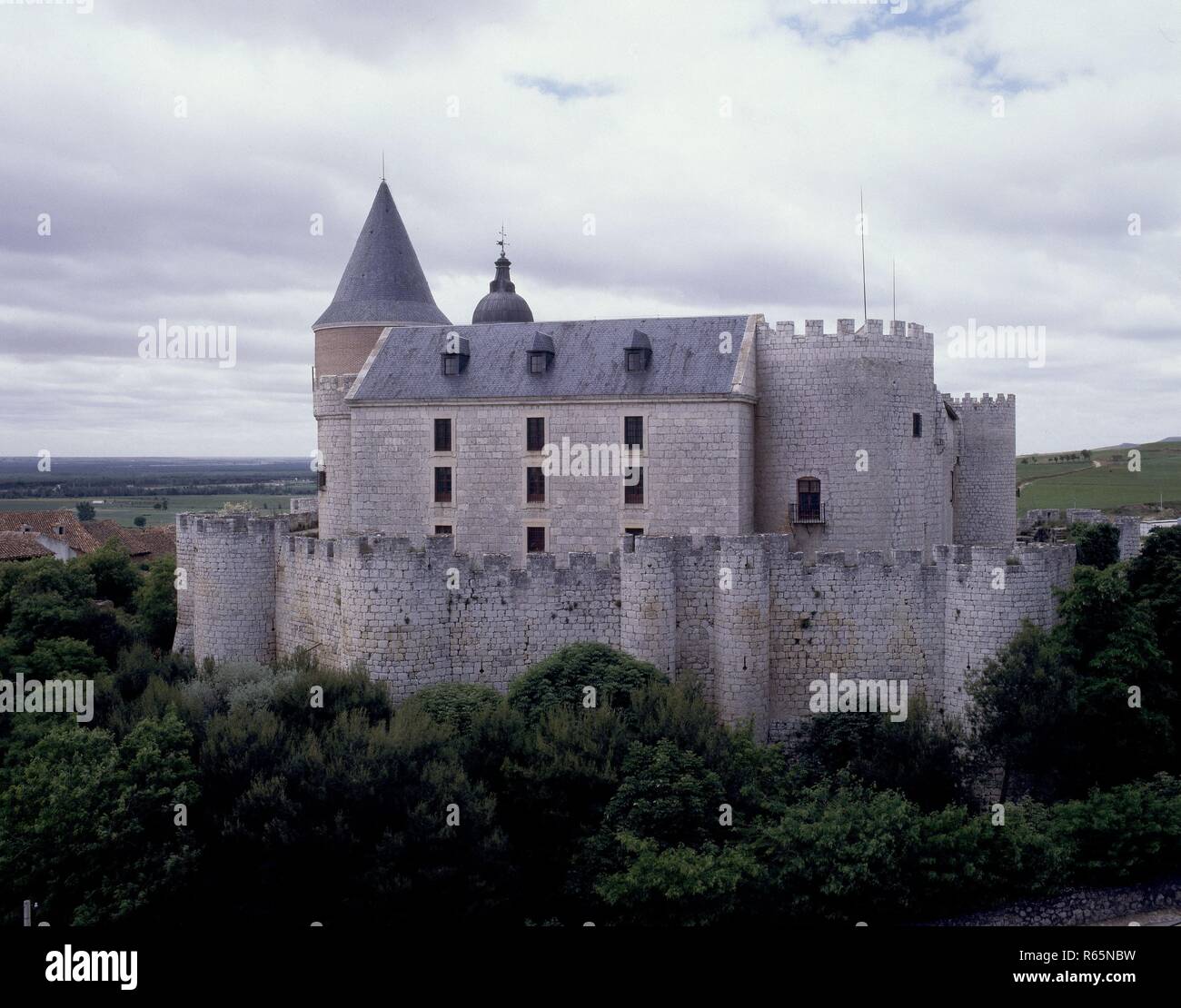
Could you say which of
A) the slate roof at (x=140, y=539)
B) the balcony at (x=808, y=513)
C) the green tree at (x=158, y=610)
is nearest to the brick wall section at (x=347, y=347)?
the green tree at (x=158, y=610)

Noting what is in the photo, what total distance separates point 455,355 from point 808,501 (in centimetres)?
1329

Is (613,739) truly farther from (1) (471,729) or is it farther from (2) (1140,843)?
(2) (1140,843)

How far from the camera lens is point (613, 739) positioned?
2462 cm

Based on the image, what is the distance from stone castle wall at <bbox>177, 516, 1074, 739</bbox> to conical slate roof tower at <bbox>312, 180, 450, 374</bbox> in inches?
564

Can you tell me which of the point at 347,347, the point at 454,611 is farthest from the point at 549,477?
the point at 347,347

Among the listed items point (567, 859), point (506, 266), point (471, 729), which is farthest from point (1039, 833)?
point (506, 266)

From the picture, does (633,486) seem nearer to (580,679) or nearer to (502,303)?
(580,679)

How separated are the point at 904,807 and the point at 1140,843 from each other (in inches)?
215

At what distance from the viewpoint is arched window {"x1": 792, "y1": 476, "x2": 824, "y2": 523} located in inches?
1375

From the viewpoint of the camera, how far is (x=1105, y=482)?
3836 inches

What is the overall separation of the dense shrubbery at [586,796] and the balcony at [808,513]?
8.29 m

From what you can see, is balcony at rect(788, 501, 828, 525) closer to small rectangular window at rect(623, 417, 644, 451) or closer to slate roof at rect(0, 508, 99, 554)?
small rectangular window at rect(623, 417, 644, 451)

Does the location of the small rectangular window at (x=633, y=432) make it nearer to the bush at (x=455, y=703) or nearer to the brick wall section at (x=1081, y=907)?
the bush at (x=455, y=703)
